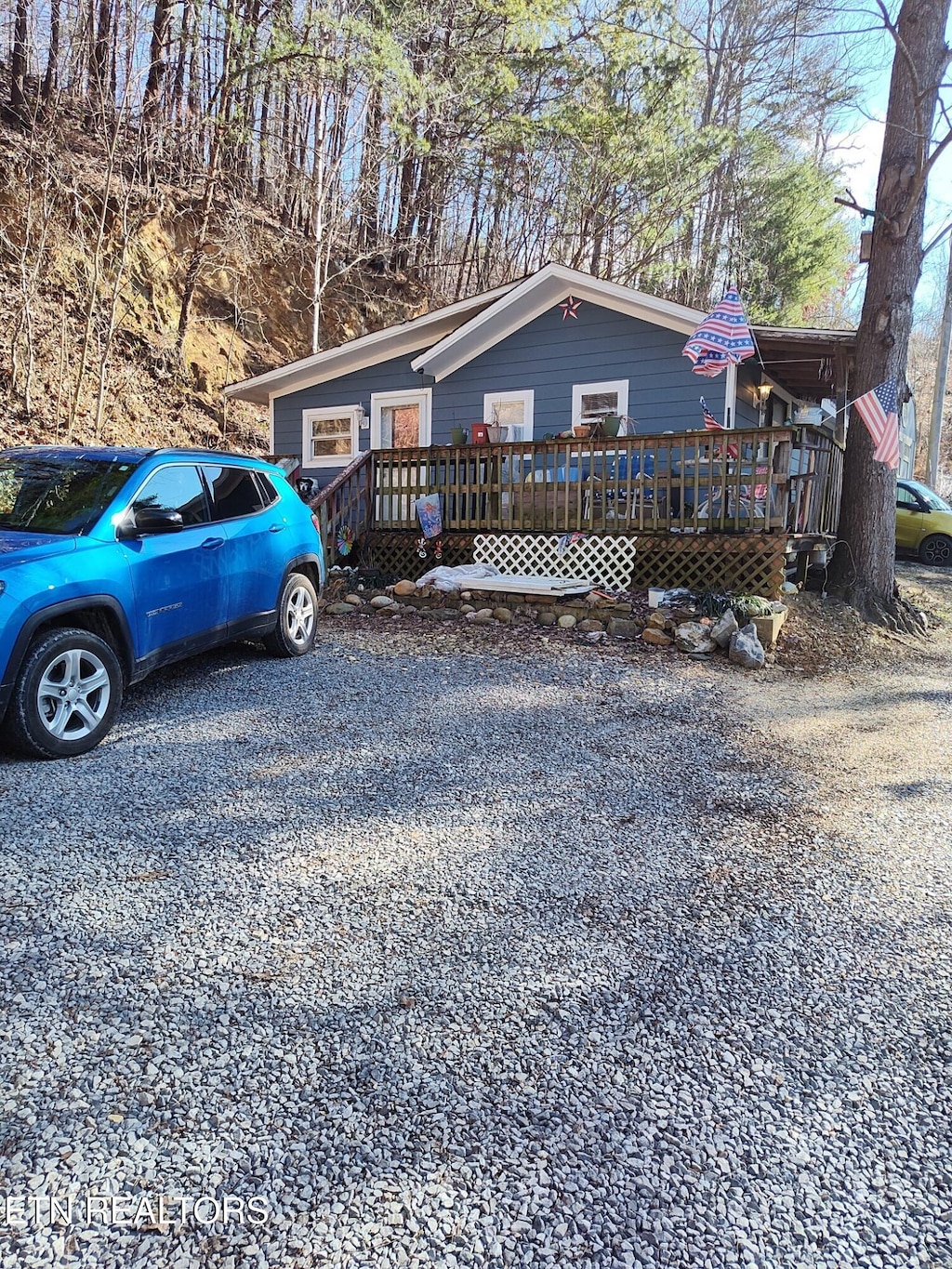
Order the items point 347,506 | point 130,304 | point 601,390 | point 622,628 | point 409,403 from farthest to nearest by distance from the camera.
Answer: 1. point 130,304
2. point 409,403
3. point 601,390
4. point 347,506
5. point 622,628

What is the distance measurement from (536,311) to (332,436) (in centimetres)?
477

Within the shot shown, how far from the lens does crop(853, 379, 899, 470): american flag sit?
9.20 meters

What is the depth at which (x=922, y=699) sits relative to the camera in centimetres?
679

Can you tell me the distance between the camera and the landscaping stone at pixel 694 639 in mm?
7711

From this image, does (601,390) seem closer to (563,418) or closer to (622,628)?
(563,418)

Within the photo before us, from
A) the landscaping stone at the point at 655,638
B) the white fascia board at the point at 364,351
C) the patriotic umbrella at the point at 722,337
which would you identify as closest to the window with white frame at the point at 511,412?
the white fascia board at the point at 364,351

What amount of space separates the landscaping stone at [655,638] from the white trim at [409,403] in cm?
741

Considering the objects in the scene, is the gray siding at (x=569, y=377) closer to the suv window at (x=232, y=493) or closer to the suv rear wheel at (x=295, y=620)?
the suv rear wheel at (x=295, y=620)

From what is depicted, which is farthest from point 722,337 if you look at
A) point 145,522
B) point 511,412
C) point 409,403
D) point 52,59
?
point 52,59

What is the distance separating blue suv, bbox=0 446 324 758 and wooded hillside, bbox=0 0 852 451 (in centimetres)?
979

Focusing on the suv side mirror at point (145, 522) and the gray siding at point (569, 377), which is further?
the gray siding at point (569, 377)

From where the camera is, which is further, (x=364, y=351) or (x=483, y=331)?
(x=364, y=351)

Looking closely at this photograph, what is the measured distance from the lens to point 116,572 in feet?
15.0

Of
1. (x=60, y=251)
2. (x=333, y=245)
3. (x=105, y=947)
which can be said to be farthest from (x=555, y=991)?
(x=333, y=245)
